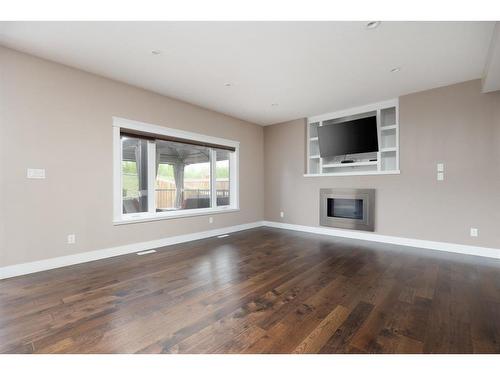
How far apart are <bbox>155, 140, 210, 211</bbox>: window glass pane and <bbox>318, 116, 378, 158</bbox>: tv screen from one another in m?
2.52

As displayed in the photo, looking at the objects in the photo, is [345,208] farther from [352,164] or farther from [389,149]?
[389,149]

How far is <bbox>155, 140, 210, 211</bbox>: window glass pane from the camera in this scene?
14.4 feet

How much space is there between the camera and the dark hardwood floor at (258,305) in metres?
1.57

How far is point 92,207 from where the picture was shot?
134 inches

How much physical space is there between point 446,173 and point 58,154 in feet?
18.6

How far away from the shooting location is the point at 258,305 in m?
2.09

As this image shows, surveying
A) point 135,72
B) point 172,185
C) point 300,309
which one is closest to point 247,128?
point 172,185

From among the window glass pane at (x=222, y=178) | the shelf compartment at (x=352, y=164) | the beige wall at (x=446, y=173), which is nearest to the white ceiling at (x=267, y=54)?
the beige wall at (x=446, y=173)

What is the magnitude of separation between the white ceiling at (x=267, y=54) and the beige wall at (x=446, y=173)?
403 millimetres

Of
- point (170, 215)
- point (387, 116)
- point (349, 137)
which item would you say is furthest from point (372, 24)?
point (170, 215)

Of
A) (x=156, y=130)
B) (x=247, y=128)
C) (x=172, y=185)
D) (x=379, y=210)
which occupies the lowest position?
(x=379, y=210)

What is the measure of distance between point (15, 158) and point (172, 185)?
2.20 meters

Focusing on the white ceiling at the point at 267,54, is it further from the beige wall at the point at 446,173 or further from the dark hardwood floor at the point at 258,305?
the dark hardwood floor at the point at 258,305
